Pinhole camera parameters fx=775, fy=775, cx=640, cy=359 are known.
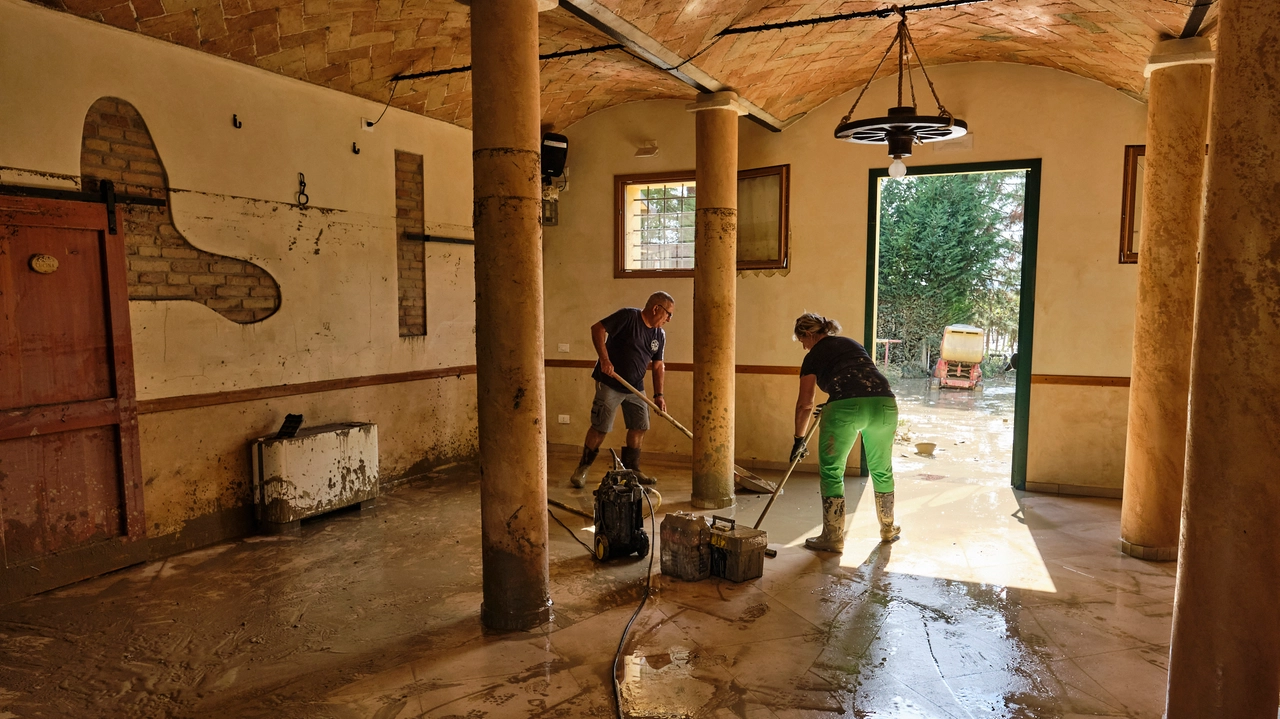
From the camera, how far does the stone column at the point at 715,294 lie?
586cm

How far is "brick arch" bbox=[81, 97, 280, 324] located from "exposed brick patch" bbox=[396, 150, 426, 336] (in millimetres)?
1475

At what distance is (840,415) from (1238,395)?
271 centimetres

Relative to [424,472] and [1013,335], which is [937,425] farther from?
[1013,335]

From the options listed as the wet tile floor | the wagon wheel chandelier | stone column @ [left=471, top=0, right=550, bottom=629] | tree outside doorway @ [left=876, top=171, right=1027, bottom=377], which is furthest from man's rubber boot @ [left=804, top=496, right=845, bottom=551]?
tree outside doorway @ [left=876, top=171, right=1027, bottom=377]

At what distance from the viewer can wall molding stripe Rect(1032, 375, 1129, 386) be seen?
20.5 feet

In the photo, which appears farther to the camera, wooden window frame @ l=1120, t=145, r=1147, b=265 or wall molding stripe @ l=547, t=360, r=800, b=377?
wall molding stripe @ l=547, t=360, r=800, b=377

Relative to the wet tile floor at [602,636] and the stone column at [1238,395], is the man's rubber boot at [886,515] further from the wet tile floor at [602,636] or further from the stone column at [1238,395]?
the stone column at [1238,395]

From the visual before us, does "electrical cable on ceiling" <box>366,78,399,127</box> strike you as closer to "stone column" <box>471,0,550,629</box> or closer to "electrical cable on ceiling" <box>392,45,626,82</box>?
"electrical cable on ceiling" <box>392,45,626,82</box>

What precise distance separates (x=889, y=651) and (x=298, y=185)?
491 cm

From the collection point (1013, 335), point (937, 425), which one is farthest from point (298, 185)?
point (1013, 335)

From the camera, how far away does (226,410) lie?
5199 mm

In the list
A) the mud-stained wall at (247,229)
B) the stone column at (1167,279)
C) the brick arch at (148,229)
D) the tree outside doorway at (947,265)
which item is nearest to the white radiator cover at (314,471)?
the mud-stained wall at (247,229)

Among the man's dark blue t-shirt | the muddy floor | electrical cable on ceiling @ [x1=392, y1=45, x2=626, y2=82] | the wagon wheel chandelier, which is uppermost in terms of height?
electrical cable on ceiling @ [x1=392, y1=45, x2=626, y2=82]

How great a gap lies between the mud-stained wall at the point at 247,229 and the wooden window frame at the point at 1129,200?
559 centimetres
